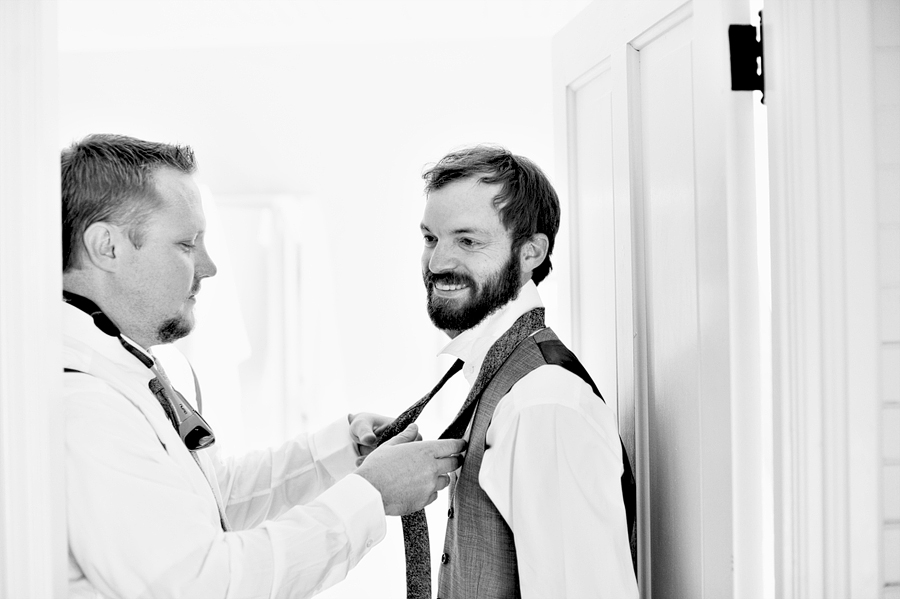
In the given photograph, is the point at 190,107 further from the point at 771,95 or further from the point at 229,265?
the point at 771,95

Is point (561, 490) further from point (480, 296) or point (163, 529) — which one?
point (163, 529)

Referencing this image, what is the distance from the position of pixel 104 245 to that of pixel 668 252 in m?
0.97

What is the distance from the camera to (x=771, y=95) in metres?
1.04

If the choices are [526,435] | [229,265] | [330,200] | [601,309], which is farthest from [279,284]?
[526,435]

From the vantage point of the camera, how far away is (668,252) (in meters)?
1.32

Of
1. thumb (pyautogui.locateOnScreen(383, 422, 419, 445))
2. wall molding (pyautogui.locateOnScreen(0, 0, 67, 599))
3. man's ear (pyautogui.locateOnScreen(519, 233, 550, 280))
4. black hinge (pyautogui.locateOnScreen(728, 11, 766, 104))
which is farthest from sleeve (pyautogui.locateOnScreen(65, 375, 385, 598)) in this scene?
black hinge (pyautogui.locateOnScreen(728, 11, 766, 104))

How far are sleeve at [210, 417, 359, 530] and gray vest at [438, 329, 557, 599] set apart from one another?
456 mm

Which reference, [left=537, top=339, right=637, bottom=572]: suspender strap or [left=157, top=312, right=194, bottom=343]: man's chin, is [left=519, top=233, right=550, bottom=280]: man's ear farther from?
[left=157, top=312, right=194, bottom=343]: man's chin

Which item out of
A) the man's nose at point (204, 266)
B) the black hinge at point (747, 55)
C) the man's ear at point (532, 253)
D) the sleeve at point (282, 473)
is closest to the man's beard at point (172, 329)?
the man's nose at point (204, 266)

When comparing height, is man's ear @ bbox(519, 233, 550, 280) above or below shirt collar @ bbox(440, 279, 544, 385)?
above

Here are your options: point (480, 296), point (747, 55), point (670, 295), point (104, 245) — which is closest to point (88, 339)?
point (104, 245)

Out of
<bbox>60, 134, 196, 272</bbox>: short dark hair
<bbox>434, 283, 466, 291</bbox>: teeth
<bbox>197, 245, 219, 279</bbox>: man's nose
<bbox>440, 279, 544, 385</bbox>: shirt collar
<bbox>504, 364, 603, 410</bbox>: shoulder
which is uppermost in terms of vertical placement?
<bbox>60, 134, 196, 272</bbox>: short dark hair

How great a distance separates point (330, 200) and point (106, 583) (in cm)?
255

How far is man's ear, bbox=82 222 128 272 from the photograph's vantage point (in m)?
1.32
